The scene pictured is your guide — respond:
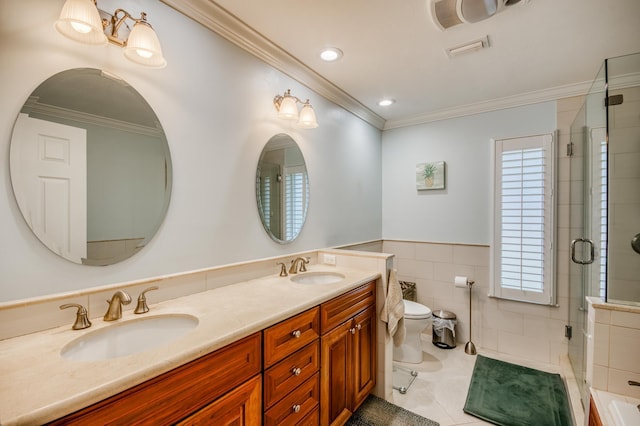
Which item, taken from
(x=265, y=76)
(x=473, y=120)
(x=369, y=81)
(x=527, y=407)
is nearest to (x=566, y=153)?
(x=473, y=120)

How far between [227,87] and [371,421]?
2.26m

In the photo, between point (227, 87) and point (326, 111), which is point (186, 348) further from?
point (326, 111)

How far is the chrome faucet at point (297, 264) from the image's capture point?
2.03m

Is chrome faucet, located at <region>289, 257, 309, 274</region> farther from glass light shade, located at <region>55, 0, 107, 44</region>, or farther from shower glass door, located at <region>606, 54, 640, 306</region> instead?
shower glass door, located at <region>606, 54, 640, 306</region>

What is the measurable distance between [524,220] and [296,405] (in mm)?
2545

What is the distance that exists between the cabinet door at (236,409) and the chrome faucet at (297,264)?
3.01ft

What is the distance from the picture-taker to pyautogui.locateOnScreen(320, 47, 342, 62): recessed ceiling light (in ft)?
6.40

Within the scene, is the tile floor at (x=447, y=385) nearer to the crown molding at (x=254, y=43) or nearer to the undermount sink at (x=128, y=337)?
the undermount sink at (x=128, y=337)

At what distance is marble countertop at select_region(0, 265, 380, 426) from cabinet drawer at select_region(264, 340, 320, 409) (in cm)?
21

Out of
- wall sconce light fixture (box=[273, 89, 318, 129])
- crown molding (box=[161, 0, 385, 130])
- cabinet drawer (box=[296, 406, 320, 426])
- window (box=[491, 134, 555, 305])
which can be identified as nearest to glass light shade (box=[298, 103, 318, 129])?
wall sconce light fixture (box=[273, 89, 318, 129])

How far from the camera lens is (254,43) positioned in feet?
5.97

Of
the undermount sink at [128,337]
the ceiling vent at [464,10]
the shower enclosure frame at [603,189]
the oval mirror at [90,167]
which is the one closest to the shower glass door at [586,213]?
the shower enclosure frame at [603,189]

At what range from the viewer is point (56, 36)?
3.63ft

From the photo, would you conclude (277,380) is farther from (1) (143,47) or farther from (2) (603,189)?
(2) (603,189)
